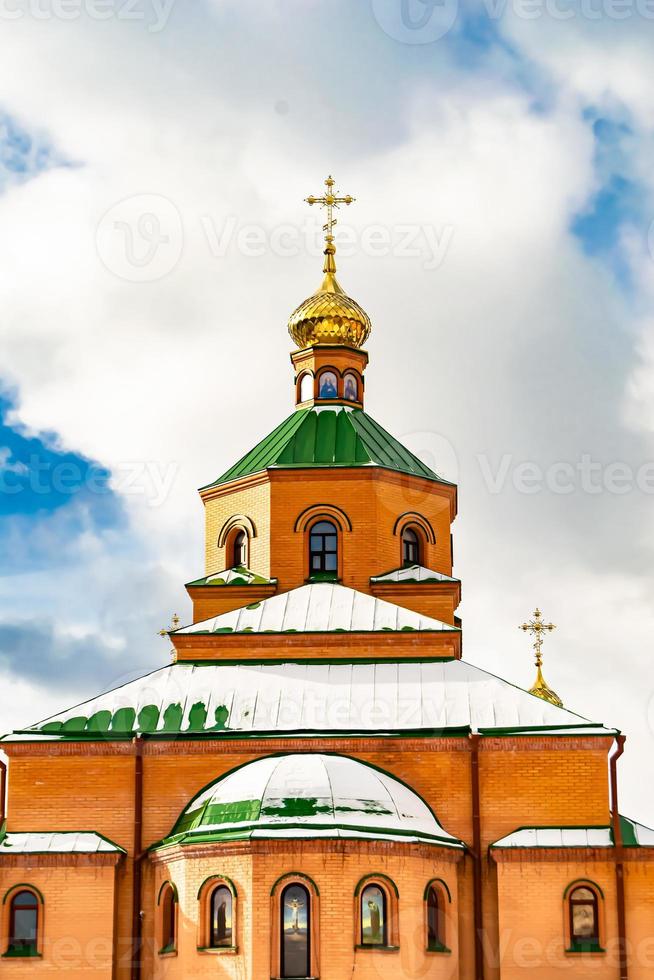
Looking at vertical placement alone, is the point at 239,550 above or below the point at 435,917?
above

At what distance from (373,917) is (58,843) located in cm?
511

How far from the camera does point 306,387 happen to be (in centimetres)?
3344

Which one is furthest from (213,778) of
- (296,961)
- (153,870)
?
(296,961)

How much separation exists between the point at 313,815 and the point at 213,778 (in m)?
2.77

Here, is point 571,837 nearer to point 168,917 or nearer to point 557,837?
point 557,837

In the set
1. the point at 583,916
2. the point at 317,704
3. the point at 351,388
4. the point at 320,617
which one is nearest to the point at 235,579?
the point at 320,617

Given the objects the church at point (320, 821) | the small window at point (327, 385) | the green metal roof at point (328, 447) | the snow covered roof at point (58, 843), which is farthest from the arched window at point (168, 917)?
→ the small window at point (327, 385)

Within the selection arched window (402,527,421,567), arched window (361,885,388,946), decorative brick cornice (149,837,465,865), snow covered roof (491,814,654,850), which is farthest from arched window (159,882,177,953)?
arched window (402,527,421,567)

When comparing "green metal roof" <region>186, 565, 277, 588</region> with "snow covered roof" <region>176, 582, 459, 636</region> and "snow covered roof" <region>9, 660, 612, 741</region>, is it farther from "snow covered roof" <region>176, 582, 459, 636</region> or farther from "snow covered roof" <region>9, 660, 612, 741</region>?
"snow covered roof" <region>9, 660, 612, 741</region>

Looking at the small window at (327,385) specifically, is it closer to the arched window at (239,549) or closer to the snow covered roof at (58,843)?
the arched window at (239,549)

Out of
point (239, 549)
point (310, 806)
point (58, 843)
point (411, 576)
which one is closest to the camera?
point (310, 806)

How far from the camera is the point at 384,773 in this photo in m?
25.2

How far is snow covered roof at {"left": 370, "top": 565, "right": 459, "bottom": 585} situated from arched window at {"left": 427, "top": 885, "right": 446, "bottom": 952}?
6.97 m

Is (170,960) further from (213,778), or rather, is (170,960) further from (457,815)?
(457,815)
